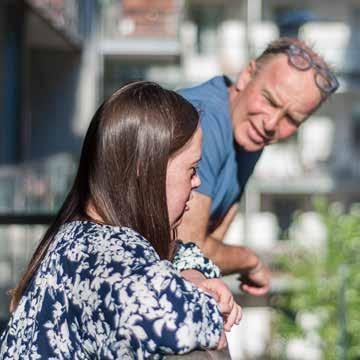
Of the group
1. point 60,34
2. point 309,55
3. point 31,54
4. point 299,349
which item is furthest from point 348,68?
point 309,55

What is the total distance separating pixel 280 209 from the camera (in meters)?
24.1

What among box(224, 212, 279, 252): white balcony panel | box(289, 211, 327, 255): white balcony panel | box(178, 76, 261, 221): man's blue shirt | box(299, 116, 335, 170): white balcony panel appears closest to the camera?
box(178, 76, 261, 221): man's blue shirt

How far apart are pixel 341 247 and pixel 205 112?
14828 millimetres

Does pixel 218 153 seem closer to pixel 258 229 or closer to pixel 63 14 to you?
pixel 63 14

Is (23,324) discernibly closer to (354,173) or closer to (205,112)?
(205,112)

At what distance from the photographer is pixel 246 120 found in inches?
98.7

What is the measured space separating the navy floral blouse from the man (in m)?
0.83

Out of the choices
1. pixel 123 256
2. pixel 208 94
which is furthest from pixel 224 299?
pixel 208 94

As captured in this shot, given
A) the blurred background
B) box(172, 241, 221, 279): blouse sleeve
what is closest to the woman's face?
box(172, 241, 221, 279): blouse sleeve

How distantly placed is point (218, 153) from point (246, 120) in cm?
15

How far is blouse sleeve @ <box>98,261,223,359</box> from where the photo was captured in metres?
1.31

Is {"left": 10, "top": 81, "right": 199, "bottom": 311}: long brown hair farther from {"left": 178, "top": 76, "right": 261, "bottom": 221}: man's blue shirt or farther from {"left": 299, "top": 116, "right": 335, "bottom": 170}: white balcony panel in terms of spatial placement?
{"left": 299, "top": 116, "right": 335, "bottom": 170}: white balcony panel

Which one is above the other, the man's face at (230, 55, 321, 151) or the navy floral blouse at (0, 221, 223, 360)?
the man's face at (230, 55, 321, 151)

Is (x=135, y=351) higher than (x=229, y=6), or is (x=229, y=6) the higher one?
(x=229, y=6)
